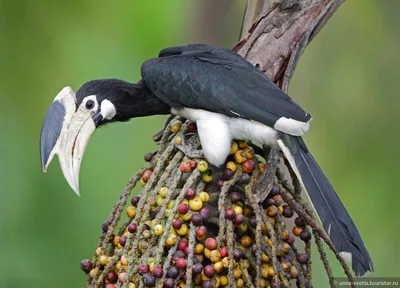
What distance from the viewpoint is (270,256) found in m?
1.49

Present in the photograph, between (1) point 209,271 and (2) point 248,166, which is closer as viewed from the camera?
(1) point 209,271

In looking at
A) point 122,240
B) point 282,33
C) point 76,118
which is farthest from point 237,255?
point 282,33

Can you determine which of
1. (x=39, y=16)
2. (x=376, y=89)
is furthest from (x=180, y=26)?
(x=376, y=89)

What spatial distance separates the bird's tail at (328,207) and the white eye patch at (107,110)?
391 millimetres

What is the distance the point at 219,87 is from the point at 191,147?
16cm

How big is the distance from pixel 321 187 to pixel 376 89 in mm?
1053

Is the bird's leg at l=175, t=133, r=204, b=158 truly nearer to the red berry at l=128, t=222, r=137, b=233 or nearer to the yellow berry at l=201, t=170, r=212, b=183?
the yellow berry at l=201, t=170, r=212, b=183

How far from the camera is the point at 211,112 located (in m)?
1.74

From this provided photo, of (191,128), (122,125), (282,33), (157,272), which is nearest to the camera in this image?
(157,272)

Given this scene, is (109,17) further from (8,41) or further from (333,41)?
(333,41)

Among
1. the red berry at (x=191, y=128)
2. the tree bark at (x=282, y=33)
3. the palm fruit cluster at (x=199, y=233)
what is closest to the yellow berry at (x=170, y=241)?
the palm fruit cluster at (x=199, y=233)

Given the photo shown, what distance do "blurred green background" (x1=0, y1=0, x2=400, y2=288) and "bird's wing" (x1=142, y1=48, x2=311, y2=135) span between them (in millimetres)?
545

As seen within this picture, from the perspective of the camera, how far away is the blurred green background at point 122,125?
7.64 ft

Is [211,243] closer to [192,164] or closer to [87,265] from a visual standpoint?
[192,164]
